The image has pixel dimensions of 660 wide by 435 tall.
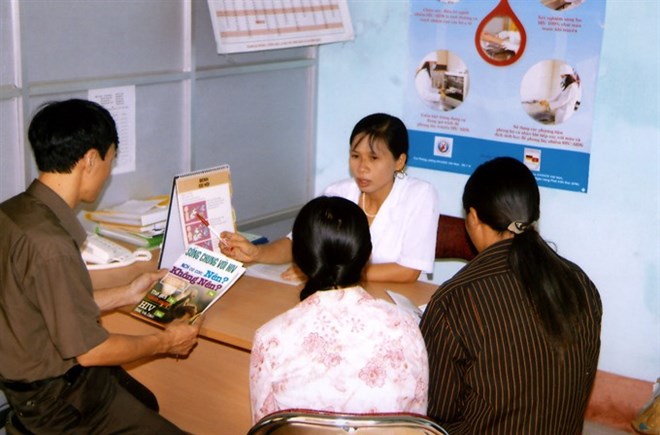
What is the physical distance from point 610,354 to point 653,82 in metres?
1.14

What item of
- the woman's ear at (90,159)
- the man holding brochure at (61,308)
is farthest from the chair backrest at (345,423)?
the woman's ear at (90,159)

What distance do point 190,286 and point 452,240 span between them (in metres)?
1.08

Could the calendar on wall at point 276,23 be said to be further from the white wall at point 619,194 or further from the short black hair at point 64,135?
the short black hair at point 64,135

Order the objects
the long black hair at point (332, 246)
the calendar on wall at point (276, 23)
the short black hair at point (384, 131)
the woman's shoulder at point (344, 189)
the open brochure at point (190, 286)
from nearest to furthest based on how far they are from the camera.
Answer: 1. the long black hair at point (332, 246)
2. the open brochure at point (190, 286)
3. the short black hair at point (384, 131)
4. the woman's shoulder at point (344, 189)
5. the calendar on wall at point (276, 23)

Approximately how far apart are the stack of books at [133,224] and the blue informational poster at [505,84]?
53.2 inches

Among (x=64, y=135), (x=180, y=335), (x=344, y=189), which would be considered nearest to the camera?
(x=64, y=135)

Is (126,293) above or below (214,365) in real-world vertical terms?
above

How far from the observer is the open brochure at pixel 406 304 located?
100 inches

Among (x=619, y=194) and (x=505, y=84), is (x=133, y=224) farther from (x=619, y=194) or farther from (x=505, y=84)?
(x=619, y=194)

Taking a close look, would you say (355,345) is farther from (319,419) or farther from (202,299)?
(202,299)

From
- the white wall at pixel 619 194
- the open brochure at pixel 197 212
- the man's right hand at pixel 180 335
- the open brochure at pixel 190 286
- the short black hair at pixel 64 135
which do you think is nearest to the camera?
the short black hair at pixel 64 135

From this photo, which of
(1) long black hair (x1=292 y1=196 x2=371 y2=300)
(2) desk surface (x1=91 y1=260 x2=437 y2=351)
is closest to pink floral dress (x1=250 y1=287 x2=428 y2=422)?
(1) long black hair (x1=292 y1=196 x2=371 y2=300)

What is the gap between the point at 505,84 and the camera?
12.4 ft

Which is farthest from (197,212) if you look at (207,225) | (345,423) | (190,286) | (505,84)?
(505,84)
